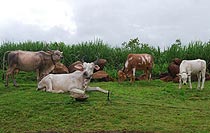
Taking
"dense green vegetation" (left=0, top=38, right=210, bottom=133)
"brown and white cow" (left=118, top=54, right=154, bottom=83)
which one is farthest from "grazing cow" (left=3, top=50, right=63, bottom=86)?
"brown and white cow" (left=118, top=54, right=154, bottom=83)

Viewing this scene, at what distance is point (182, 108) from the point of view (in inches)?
439

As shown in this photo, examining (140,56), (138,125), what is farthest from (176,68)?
(138,125)

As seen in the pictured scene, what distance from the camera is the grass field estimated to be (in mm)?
9070

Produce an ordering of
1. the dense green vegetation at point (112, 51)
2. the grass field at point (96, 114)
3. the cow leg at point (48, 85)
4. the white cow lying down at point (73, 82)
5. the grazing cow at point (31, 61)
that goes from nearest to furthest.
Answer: the grass field at point (96, 114) < the white cow lying down at point (73, 82) < the cow leg at point (48, 85) < the grazing cow at point (31, 61) < the dense green vegetation at point (112, 51)

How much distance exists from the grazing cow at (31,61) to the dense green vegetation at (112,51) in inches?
262

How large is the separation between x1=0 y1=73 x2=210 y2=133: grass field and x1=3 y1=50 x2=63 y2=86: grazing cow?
8.96ft

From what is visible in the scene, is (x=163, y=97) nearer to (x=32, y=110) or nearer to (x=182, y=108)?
(x=182, y=108)

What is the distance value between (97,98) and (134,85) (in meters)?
5.51

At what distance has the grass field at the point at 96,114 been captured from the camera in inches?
357

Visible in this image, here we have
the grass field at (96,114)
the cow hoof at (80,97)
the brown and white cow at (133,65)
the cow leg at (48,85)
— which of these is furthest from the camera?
the brown and white cow at (133,65)

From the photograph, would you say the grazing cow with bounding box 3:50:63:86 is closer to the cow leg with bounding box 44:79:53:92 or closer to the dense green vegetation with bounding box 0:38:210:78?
the cow leg with bounding box 44:79:53:92

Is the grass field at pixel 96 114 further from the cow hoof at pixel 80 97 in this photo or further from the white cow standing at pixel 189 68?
the white cow standing at pixel 189 68

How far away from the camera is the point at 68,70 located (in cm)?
1911

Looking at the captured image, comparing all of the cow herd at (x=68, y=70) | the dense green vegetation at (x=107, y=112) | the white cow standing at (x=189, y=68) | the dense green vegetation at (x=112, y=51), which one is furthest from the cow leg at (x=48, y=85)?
the dense green vegetation at (x=112, y=51)
